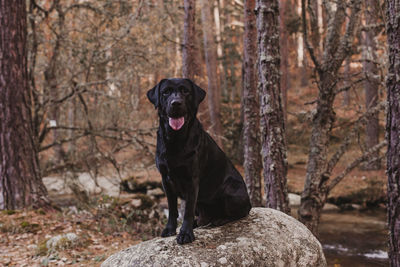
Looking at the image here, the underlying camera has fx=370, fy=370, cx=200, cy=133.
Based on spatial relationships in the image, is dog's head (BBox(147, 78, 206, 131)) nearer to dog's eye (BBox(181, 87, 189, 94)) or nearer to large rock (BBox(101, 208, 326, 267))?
dog's eye (BBox(181, 87, 189, 94))

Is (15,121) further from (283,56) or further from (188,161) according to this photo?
(283,56)

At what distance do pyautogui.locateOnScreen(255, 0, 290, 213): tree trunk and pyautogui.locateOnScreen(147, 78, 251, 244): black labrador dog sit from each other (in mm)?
1893

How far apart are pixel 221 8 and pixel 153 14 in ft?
41.4

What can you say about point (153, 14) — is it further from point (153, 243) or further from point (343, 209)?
point (153, 243)

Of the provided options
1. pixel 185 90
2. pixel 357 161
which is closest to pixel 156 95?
pixel 185 90

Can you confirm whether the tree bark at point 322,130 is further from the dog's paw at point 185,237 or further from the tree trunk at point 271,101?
the dog's paw at point 185,237

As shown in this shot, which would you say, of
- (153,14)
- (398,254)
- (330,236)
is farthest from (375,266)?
(153,14)

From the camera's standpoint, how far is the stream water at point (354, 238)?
27.0ft

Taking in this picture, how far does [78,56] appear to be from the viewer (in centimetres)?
1025

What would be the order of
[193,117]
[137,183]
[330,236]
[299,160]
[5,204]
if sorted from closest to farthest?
[193,117], [5,204], [330,236], [137,183], [299,160]

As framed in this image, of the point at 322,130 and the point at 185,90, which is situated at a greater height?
the point at 185,90

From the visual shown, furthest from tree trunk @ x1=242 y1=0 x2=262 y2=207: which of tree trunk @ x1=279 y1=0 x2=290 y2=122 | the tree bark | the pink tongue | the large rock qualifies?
tree trunk @ x1=279 y1=0 x2=290 y2=122

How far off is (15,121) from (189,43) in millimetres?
4332

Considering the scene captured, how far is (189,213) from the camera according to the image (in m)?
3.42
